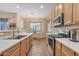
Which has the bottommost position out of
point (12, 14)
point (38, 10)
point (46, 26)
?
point (46, 26)

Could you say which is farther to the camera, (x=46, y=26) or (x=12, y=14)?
(x=46, y=26)

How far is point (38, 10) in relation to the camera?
441cm

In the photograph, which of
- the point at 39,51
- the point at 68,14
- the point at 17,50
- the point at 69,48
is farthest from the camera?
the point at 39,51

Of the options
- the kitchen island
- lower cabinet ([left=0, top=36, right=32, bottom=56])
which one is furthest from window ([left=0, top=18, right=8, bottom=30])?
the kitchen island

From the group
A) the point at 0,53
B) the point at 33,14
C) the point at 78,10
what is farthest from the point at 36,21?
the point at 0,53

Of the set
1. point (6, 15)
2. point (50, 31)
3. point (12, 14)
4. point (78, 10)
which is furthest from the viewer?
point (50, 31)

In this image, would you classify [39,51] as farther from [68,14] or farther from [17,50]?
[17,50]

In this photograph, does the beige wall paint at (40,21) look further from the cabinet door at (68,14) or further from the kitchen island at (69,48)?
the kitchen island at (69,48)

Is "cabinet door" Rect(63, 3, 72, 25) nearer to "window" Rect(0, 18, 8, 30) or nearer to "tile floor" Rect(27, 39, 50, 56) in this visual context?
"window" Rect(0, 18, 8, 30)

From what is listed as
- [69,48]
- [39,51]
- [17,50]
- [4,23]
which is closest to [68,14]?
A: [69,48]

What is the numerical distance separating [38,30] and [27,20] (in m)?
0.70

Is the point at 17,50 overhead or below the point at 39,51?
overhead

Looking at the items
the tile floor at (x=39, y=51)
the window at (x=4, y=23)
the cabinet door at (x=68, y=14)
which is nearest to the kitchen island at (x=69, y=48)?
the cabinet door at (x=68, y=14)

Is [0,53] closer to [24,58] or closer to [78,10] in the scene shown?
[24,58]
